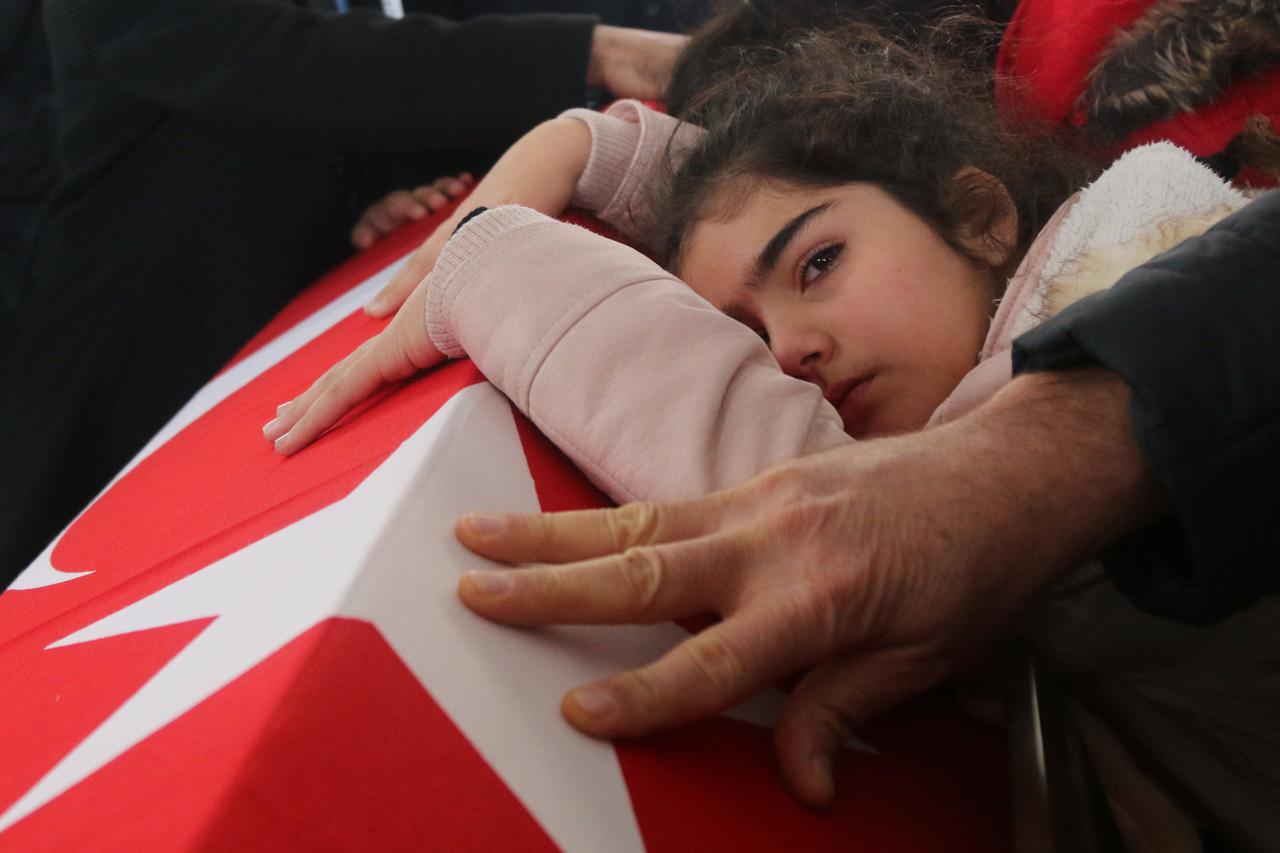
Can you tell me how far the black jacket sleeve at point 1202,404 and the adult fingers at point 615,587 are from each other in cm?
23

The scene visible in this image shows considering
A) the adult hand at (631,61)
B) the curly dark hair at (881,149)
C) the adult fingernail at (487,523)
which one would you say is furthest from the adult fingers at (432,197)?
the adult fingernail at (487,523)

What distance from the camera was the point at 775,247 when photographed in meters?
0.98

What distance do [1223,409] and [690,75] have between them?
3.89ft

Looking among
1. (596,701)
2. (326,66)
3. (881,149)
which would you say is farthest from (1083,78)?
(326,66)

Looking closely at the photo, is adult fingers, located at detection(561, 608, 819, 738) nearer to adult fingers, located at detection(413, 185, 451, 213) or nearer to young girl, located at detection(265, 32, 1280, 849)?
young girl, located at detection(265, 32, 1280, 849)

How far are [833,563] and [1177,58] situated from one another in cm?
84

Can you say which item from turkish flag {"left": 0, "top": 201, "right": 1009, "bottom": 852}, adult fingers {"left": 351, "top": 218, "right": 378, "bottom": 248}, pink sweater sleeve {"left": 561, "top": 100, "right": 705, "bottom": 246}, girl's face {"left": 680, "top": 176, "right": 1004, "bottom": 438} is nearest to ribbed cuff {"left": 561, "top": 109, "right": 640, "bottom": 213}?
pink sweater sleeve {"left": 561, "top": 100, "right": 705, "bottom": 246}

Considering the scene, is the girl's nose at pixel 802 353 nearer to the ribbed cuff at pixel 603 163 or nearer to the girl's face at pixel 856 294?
the girl's face at pixel 856 294

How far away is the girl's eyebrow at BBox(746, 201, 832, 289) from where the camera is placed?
3.22 ft

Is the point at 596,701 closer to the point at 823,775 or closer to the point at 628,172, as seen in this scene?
the point at 823,775

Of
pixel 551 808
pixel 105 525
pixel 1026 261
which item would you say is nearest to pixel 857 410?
pixel 1026 261

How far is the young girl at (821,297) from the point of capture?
0.63 metres

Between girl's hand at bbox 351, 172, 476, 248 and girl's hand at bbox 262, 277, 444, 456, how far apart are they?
1.00m

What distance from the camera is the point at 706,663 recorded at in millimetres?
455
